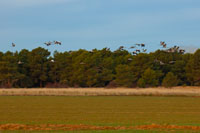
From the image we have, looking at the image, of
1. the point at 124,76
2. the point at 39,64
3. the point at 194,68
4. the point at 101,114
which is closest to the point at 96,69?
the point at 124,76

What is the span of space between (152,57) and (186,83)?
11.9 metres

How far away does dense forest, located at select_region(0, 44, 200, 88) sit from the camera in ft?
326

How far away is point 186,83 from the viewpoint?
109500mm

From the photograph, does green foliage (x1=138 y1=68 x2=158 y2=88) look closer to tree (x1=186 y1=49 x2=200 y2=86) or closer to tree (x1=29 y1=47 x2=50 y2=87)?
tree (x1=186 y1=49 x2=200 y2=86)

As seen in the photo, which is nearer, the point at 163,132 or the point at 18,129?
the point at 163,132

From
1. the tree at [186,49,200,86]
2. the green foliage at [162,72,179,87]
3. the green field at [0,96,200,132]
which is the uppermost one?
the tree at [186,49,200,86]

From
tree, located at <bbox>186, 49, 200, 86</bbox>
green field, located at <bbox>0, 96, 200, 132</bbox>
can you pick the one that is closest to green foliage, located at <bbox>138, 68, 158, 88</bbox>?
tree, located at <bbox>186, 49, 200, 86</bbox>

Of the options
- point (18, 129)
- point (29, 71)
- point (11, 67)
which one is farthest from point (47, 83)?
point (18, 129)

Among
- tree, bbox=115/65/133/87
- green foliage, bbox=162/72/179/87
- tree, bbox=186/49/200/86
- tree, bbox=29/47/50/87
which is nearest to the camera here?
green foliage, bbox=162/72/179/87

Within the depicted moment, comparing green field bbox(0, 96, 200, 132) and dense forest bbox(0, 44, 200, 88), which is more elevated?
dense forest bbox(0, 44, 200, 88)

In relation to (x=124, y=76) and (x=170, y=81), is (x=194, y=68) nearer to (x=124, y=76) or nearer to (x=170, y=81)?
(x=170, y=81)

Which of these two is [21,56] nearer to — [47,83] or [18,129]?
[47,83]

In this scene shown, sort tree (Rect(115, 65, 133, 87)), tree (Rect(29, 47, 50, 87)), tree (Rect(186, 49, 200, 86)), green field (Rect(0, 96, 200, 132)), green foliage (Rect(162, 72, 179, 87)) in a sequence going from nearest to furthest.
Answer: green field (Rect(0, 96, 200, 132)), green foliage (Rect(162, 72, 179, 87)), tree (Rect(115, 65, 133, 87)), tree (Rect(186, 49, 200, 86)), tree (Rect(29, 47, 50, 87))

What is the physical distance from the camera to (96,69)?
101750mm
